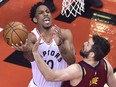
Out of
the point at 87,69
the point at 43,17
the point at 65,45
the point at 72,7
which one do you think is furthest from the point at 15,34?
the point at 72,7

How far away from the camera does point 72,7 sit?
738 cm

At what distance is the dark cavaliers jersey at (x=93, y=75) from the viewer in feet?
12.7

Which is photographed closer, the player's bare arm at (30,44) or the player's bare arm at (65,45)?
the player's bare arm at (30,44)

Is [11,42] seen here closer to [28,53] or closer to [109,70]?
[28,53]

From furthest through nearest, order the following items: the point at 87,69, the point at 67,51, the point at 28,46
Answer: the point at 67,51 → the point at 28,46 → the point at 87,69

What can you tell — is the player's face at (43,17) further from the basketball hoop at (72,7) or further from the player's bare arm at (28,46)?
the basketball hoop at (72,7)

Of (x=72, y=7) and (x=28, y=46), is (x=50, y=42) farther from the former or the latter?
(x=72, y=7)

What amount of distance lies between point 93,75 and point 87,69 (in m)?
0.09

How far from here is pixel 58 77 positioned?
3.82 metres

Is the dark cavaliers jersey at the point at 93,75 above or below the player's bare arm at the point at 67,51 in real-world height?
below

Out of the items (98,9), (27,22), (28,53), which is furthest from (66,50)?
(98,9)

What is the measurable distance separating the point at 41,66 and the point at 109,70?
29.3 inches

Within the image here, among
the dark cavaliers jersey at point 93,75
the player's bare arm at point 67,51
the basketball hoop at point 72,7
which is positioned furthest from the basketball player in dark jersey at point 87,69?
the basketball hoop at point 72,7

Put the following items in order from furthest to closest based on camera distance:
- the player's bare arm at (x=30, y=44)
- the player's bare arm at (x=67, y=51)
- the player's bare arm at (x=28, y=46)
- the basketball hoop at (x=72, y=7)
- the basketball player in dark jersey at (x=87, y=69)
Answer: the basketball hoop at (x=72, y=7), the player's bare arm at (x=67, y=51), the player's bare arm at (x=30, y=44), the player's bare arm at (x=28, y=46), the basketball player in dark jersey at (x=87, y=69)
